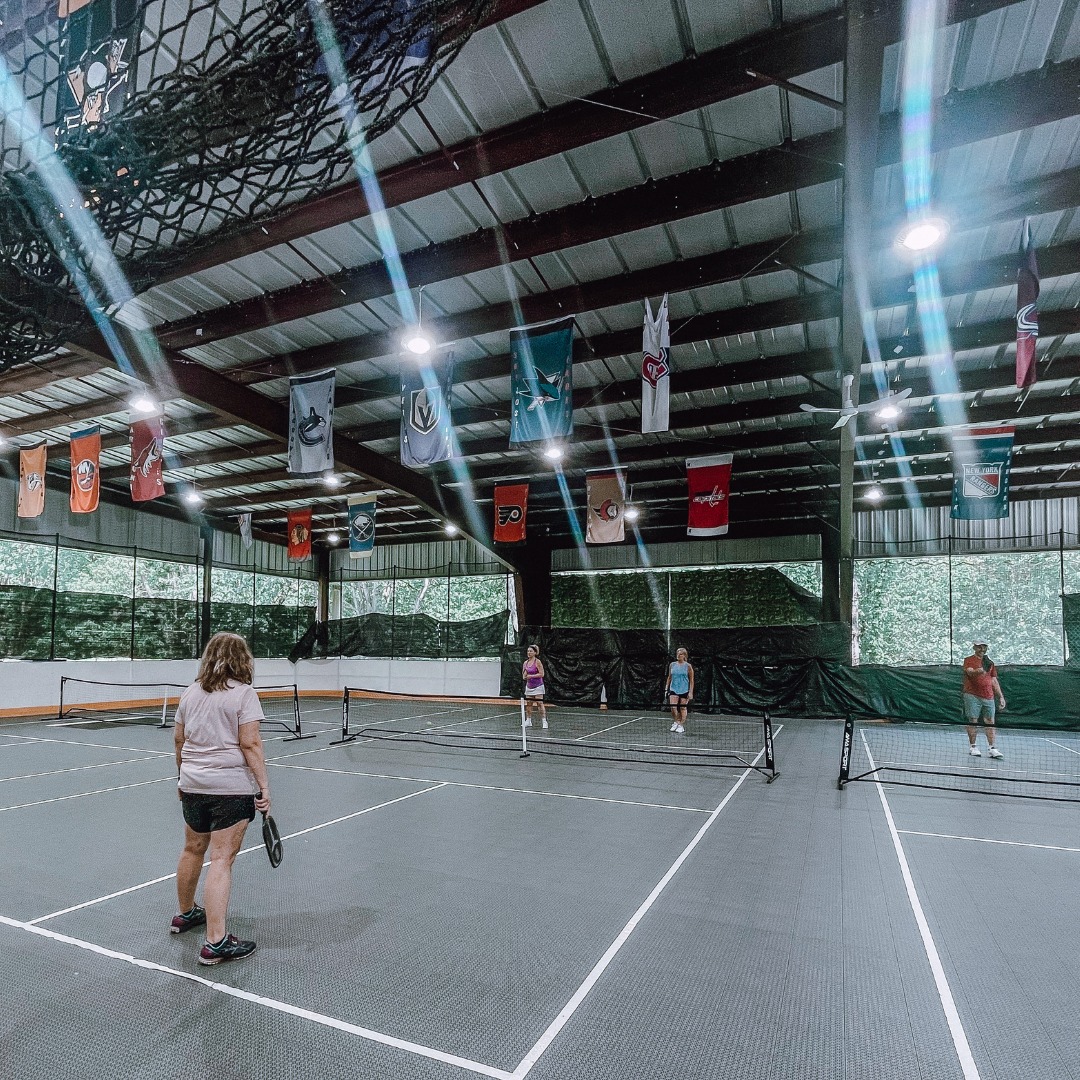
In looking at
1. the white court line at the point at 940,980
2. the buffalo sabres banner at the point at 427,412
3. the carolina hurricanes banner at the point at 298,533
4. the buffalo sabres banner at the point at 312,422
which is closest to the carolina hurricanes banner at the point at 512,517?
the buffalo sabres banner at the point at 312,422

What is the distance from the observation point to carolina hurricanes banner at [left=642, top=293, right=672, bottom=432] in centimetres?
912

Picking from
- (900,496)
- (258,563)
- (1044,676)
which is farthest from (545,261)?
(258,563)

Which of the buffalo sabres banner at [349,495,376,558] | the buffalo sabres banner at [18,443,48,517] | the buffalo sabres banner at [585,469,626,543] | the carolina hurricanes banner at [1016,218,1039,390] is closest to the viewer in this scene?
the carolina hurricanes banner at [1016,218,1039,390]

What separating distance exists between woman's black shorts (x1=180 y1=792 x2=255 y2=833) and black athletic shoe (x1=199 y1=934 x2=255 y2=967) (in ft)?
2.06

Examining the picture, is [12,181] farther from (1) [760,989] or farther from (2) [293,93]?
(1) [760,989]

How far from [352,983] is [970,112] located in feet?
27.5

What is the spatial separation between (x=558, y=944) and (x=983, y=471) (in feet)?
45.2

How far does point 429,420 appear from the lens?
10.4 metres

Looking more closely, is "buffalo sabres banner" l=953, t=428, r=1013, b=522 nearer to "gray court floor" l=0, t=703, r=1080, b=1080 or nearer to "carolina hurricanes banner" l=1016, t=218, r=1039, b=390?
"carolina hurricanes banner" l=1016, t=218, r=1039, b=390

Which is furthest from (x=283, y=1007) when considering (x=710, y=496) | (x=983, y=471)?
(x=983, y=471)

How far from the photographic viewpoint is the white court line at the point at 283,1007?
3.03 m

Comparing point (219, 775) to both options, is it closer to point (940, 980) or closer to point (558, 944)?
point (558, 944)

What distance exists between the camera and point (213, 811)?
385cm

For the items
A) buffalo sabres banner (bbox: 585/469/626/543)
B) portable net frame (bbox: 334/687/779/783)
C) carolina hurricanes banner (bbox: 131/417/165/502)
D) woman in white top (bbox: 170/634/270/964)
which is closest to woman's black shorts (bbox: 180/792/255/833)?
woman in white top (bbox: 170/634/270/964)
